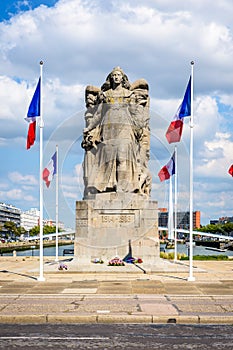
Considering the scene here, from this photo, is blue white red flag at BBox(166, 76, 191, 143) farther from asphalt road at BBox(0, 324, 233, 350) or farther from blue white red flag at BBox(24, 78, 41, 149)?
asphalt road at BBox(0, 324, 233, 350)

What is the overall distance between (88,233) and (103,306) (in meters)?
13.2

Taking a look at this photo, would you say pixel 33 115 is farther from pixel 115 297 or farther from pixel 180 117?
pixel 115 297

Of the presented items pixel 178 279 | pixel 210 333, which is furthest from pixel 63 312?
pixel 178 279

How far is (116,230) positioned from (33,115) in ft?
25.6

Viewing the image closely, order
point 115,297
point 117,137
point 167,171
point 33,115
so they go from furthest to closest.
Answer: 1. point 167,171
2. point 117,137
3. point 33,115
4. point 115,297

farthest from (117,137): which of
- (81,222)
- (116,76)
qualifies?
(81,222)

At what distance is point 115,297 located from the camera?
17672 mm

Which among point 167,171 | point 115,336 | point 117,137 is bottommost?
point 115,336

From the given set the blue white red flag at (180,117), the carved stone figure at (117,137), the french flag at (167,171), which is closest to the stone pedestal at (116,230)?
the carved stone figure at (117,137)

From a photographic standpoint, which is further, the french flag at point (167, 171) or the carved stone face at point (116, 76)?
the french flag at point (167, 171)

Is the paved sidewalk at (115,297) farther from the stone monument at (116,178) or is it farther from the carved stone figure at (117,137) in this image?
the carved stone figure at (117,137)

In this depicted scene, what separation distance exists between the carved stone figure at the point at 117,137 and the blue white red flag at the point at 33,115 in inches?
250

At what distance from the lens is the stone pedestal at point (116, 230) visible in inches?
1124

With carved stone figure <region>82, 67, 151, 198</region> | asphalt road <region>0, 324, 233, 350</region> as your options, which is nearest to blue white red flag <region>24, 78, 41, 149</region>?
carved stone figure <region>82, 67, 151, 198</region>
